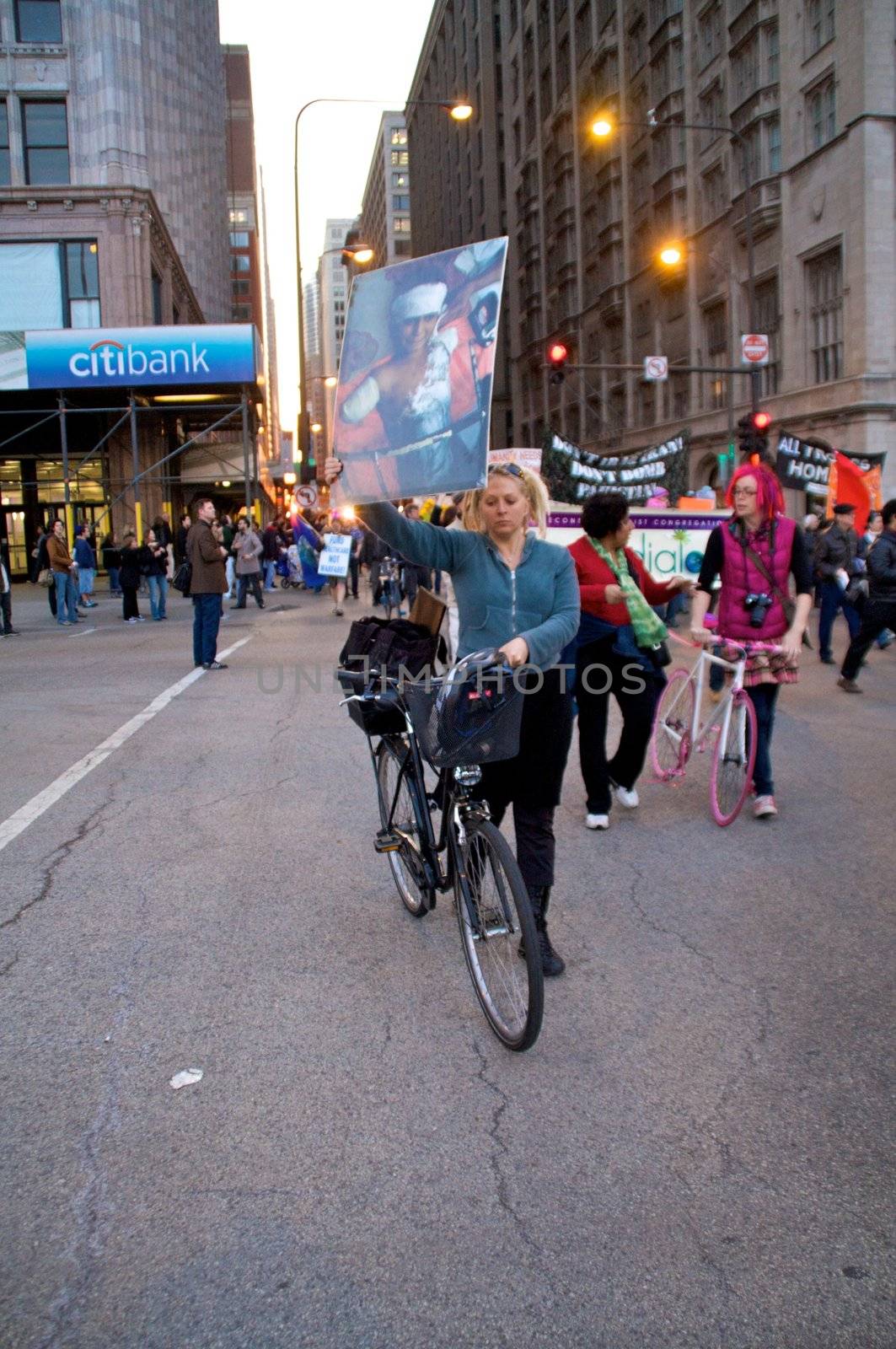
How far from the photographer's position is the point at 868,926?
189 inches

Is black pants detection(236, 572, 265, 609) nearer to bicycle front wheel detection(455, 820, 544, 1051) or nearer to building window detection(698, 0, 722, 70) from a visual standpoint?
bicycle front wheel detection(455, 820, 544, 1051)

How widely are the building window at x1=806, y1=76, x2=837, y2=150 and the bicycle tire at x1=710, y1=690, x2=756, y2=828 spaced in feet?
91.0

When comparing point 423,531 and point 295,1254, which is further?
point 423,531

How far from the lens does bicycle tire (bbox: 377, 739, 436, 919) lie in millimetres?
4545

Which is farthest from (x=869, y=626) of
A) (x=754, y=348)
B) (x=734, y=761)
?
(x=754, y=348)

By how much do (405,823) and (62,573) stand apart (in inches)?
683

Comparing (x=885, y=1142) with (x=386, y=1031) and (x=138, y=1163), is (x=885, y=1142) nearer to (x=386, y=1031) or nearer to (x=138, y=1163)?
(x=386, y=1031)

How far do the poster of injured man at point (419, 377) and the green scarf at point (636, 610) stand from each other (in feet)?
7.56

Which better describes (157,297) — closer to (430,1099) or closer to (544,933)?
(544,933)

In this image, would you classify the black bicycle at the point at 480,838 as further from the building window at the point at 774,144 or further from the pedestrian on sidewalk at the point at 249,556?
the building window at the point at 774,144

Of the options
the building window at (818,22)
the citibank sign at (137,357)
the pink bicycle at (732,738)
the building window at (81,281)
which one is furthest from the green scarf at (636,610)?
the building window at (81,281)

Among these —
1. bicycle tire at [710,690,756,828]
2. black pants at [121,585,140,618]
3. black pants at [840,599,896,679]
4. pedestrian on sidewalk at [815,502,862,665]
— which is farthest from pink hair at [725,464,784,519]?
black pants at [121,585,140,618]

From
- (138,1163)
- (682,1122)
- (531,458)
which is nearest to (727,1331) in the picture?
(682,1122)

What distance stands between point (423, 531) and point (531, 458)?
21.0m
